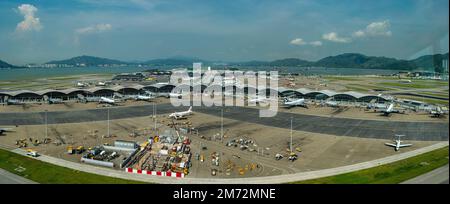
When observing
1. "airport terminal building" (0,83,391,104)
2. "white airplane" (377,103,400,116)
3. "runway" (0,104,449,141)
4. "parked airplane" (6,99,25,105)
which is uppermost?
"airport terminal building" (0,83,391,104)

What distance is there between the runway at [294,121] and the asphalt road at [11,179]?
77.7 feet

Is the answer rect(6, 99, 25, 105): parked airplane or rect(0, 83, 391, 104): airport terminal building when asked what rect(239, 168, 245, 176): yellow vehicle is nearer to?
rect(0, 83, 391, 104): airport terminal building

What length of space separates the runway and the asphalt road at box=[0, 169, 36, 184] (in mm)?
23681

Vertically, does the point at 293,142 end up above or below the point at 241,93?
below

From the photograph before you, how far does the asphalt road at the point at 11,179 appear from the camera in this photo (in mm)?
26516

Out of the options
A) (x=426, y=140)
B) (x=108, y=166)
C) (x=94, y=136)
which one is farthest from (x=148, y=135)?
(x=426, y=140)

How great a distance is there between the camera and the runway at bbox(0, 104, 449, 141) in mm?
43031

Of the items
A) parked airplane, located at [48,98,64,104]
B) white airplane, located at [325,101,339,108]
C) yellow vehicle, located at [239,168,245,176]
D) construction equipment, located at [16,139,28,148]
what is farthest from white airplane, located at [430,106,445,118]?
parked airplane, located at [48,98,64,104]

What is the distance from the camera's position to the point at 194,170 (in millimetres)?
30047
